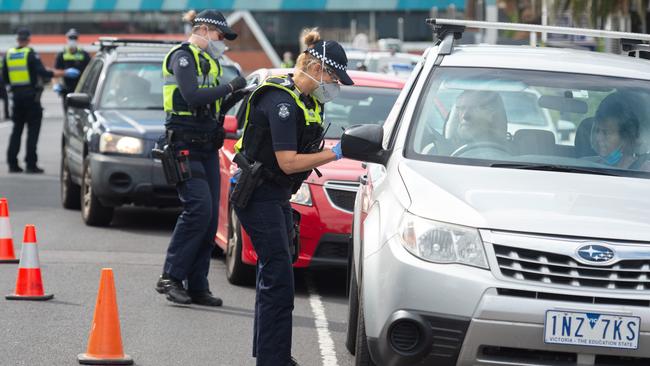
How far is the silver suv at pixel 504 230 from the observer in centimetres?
532

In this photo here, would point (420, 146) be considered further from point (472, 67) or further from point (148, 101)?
point (148, 101)

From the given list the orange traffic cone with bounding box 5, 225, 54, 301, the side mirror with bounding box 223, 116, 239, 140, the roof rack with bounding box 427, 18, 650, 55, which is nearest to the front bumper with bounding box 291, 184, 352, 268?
the side mirror with bounding box 223, 116, 239, 140

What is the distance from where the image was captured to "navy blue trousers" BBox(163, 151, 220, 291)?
344 inches

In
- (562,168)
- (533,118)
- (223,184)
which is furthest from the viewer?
(223,184)

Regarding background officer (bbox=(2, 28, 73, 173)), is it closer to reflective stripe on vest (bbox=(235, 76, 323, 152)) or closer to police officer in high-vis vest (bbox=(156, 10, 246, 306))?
police officer in high-vis vest (bbox=(156, 10, 246, 306))

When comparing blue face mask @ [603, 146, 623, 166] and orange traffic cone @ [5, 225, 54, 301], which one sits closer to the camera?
blue face mask @ [603, 146, 623, 166]

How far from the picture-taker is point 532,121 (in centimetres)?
679

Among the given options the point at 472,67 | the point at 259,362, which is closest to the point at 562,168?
the point at 472,67

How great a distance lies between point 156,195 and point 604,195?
24.5 ft

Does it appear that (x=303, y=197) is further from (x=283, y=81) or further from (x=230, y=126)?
(x=283, y=81)

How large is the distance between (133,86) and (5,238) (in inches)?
140

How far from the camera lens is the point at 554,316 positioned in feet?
17.4

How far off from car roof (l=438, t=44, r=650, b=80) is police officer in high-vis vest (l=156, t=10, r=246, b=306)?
2115mm

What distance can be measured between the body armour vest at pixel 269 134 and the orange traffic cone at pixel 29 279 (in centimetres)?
282
